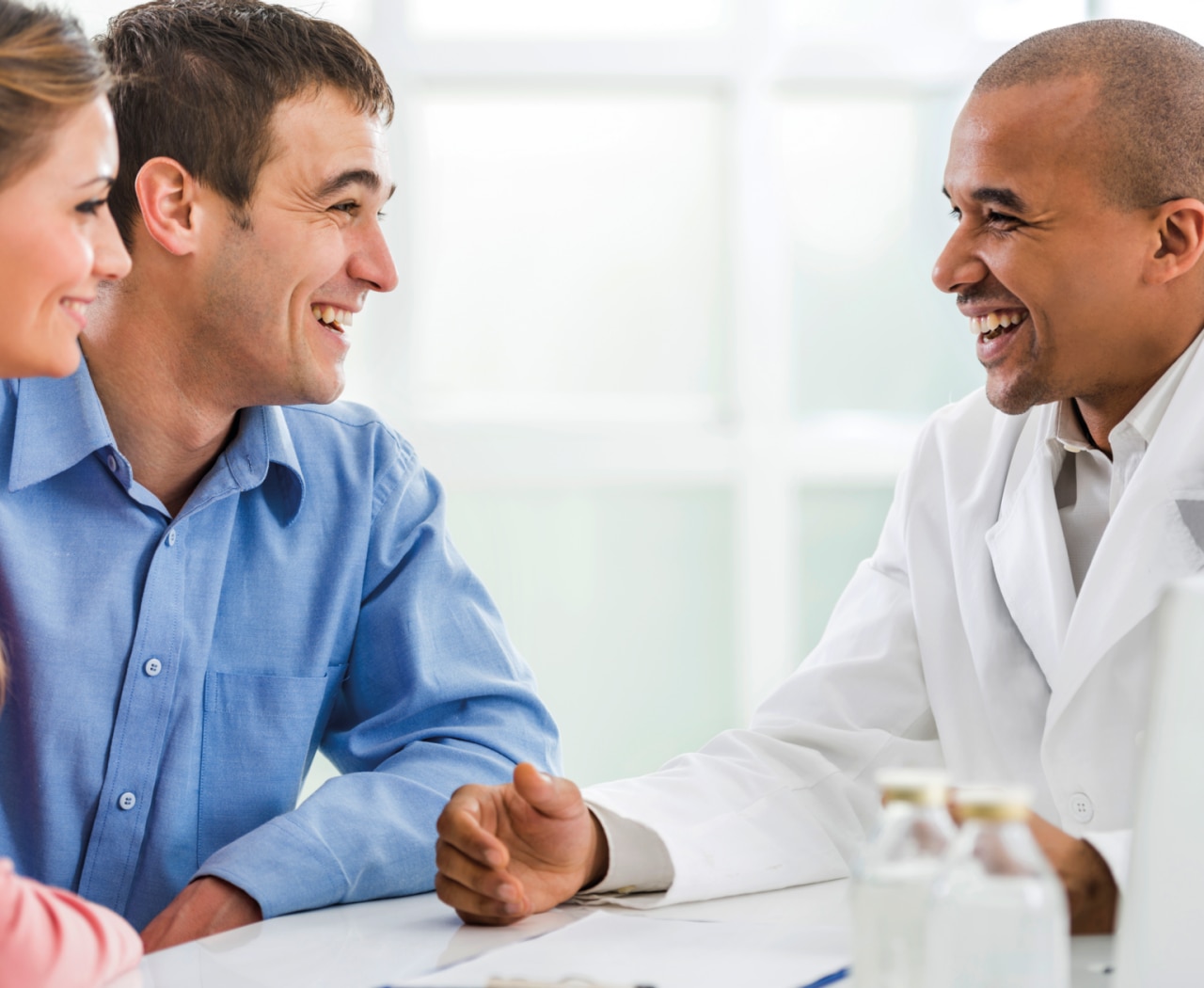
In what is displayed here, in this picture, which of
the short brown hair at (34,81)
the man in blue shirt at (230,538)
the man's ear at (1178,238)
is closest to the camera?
the short brown hair at (34,81)

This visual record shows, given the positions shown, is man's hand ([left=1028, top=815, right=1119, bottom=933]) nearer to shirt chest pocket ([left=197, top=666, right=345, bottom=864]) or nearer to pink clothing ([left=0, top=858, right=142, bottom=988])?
pink clothing ([left=0, top=858, right=142, bottom=988])

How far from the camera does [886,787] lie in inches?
25.5

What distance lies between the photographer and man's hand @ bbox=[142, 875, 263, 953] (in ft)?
4.01

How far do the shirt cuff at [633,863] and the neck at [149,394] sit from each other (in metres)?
0.71

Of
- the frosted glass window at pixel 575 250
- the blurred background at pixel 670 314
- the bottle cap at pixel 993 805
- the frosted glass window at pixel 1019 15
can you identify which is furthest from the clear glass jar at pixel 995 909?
the frosted glass window at pixel 1019 15

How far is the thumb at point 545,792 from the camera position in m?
1.19

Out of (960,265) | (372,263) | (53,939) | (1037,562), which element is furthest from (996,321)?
(53,939)

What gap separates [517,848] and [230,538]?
23.2 inches

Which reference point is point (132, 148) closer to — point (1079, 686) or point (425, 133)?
point (1079, 686)

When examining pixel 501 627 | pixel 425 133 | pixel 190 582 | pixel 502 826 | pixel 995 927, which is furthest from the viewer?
pixel 425 133

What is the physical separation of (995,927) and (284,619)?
3.60 feet

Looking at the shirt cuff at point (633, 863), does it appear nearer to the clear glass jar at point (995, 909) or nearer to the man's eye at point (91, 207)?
the clear glass jar at point (995, 909)

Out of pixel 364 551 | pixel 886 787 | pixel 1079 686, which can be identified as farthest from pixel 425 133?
pixel 886 787

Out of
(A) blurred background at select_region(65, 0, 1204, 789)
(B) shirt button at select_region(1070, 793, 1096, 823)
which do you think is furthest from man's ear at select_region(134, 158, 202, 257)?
(A) blurred background at select_region(65, 0, 1204, 789)
